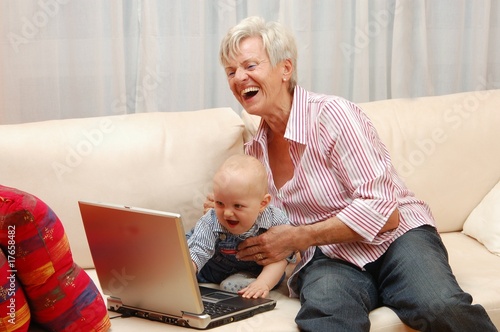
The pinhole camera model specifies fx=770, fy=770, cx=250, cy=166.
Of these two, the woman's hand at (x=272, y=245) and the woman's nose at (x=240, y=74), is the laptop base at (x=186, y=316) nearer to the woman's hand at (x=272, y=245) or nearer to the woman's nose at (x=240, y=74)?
the woman's hand at (x=272, y=245)

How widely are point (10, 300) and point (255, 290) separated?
2.20 ft

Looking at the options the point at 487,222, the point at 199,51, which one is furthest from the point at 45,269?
the point at 487,222

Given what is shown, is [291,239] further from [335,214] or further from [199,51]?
[199,51]

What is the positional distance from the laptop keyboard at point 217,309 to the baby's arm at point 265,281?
100mm

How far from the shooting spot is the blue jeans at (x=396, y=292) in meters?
1.90

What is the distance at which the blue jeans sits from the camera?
1.90 metres

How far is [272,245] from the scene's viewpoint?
6.97ft

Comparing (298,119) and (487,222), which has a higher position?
(298,119)

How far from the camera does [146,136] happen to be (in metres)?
2.40

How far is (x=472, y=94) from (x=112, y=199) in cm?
134

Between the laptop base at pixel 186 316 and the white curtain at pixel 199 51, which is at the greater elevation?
the white curtain at pixel 199 51

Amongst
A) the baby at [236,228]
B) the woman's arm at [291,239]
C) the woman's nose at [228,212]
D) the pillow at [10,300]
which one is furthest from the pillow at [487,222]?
the pillow at [10,300]

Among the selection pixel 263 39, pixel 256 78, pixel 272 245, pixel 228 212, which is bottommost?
pixel 272 245

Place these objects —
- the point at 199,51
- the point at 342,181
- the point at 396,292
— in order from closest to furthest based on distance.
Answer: the point at 396,292 → the point at 342,181 → the point at 199,51
